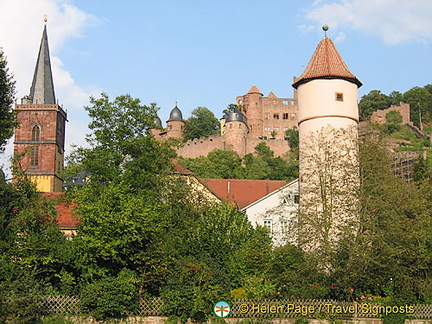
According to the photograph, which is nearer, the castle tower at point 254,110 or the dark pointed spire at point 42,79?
the dark pointed spire at point 42,79

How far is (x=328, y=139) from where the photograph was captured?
2945 cm

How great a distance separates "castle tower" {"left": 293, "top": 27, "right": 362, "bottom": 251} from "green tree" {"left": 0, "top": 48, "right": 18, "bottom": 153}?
13.0 meters

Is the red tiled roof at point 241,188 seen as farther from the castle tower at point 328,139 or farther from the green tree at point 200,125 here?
the green tree at point 200,125

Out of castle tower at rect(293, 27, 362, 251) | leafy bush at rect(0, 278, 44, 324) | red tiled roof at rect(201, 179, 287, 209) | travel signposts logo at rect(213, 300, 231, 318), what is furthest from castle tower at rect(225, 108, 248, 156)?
leafy bush at rect(0, 278, 44, 324)

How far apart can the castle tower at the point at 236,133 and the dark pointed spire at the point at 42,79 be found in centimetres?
3439

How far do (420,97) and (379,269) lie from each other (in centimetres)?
11703

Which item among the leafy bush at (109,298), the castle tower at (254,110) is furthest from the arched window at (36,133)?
the castle tower at (254,110)

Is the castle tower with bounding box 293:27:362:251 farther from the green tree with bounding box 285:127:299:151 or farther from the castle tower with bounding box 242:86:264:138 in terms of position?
the castle tower with bounding box 242:86:264:138

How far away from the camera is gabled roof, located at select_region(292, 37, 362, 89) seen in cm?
3262

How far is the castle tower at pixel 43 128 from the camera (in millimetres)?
67438

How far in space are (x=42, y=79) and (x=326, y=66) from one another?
148 ft

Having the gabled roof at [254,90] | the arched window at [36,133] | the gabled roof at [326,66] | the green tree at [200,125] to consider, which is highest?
the gabled roof at [254,90]

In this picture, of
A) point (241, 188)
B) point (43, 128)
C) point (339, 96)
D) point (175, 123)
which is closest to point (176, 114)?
point (175, 123)

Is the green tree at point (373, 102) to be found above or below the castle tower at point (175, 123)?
above
